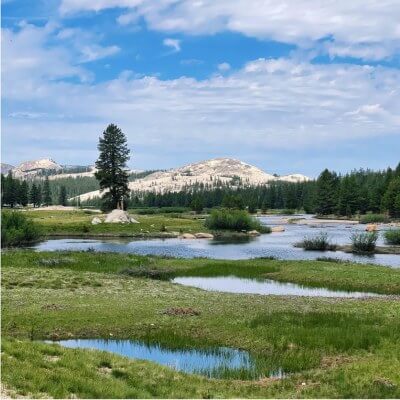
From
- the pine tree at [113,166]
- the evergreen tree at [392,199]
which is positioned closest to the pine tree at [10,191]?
the pine tree at [113,166]

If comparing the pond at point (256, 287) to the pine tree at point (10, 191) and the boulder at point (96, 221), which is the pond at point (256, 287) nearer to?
the boulder at point (96, 221)

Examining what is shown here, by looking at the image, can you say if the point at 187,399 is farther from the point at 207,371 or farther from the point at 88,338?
the point at 88,338

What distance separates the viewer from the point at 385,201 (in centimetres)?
17438

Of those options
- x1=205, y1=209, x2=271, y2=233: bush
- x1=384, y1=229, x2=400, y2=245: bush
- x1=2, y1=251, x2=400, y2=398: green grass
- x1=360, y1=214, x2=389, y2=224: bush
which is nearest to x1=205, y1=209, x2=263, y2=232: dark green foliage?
x1=205, y1=209, x2=271, y2=233: bush

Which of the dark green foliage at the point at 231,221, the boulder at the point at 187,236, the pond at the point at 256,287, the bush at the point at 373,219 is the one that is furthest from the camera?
the bush at the point at 373,219

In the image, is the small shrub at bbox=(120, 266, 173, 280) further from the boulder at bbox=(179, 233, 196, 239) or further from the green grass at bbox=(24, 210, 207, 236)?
the green grass at bbox=(24, 210, 207, 236)

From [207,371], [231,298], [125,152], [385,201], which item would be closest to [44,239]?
[125,152]

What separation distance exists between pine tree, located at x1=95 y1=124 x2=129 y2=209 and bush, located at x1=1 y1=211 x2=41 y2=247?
34556mm

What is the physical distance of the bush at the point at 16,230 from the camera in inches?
3319

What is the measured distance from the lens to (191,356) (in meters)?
22.0

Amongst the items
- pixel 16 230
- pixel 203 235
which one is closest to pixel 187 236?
pixel 203 235

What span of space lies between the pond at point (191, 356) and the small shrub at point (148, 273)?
24.2 metres

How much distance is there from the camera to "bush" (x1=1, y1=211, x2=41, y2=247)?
84312mm

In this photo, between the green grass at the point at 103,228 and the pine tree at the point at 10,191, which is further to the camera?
the pine tree at the point at 10,191
